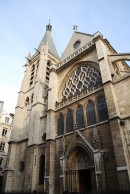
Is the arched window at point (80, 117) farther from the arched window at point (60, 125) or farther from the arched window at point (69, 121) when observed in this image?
the arched window at point (60, 125)

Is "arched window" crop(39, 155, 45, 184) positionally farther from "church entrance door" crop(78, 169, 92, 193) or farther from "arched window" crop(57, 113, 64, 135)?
"church entrance door" crop(78, 169, 92, 193)

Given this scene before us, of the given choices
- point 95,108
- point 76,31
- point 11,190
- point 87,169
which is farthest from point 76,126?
point 76,31

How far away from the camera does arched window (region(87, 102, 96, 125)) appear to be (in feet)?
40.3

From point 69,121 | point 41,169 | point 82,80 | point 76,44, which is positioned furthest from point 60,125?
point 76,44

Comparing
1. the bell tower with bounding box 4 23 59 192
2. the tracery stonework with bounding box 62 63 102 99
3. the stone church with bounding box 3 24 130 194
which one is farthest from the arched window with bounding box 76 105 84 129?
the bell tower with bounding box 4 23 59 192

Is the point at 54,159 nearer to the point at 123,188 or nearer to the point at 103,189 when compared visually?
the point at 103,189

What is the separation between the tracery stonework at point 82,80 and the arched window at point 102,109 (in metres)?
1.66

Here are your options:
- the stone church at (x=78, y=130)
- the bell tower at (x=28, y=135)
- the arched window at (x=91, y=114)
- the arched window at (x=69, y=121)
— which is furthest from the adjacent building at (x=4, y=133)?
the arched window at (x=91, y=114)

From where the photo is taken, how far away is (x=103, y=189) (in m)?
8.92

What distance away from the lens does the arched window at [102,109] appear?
38.2 ft

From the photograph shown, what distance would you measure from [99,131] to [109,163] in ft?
7.05

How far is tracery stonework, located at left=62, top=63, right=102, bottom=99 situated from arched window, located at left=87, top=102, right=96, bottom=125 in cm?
179

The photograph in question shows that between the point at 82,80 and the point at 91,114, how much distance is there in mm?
4194

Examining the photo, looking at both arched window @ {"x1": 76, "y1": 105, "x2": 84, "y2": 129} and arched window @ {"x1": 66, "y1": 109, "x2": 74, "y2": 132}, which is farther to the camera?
Answer: arched window @ {"x1": 66, "y1": 109, "x2": 74, "y2": 132}
